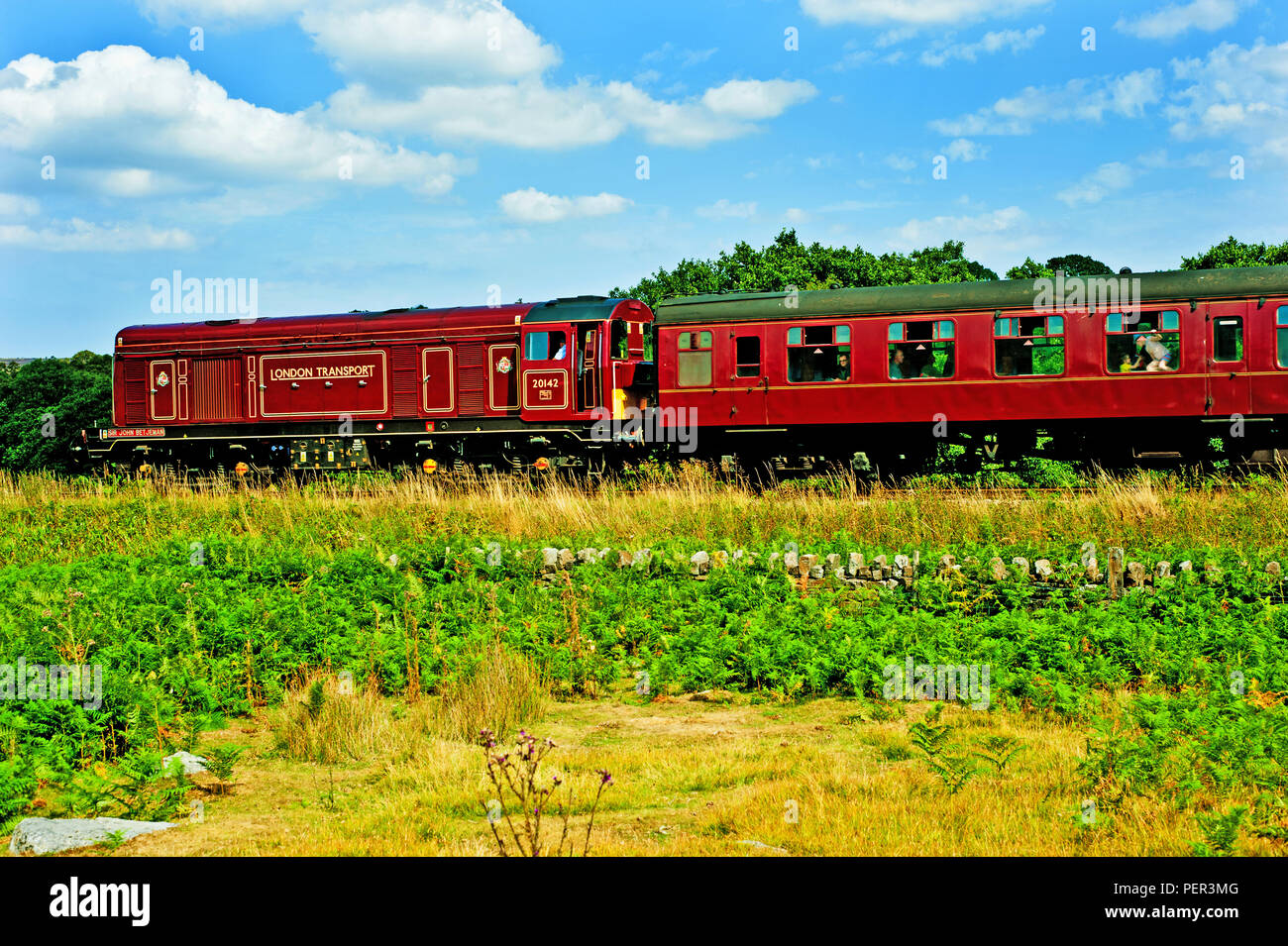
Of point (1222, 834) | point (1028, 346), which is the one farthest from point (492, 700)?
point (1028, 346)

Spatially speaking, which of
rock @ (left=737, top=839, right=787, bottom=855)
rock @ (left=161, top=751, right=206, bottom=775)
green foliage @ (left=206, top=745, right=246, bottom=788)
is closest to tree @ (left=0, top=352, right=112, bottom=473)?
rock @ (left=161, top=751, right=206, bottom=775)

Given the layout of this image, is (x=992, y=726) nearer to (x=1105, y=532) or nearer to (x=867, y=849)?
(x=867, y=849)

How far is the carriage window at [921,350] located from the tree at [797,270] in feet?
86.1

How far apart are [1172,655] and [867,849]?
3.98m

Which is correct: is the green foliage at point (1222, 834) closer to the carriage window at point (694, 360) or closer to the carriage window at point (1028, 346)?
the carriage window at point (1028, 346)

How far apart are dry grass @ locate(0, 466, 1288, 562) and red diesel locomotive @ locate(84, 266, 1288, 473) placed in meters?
1.83

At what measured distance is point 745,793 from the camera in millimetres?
5656

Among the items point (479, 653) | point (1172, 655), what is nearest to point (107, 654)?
point (479, 653)

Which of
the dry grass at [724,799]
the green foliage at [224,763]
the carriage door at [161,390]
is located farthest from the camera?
the carriage door at [161,390]

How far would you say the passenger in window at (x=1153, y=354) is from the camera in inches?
695

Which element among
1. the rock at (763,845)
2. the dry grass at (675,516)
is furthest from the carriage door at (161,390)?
the rock at (763,845)

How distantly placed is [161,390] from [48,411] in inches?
391

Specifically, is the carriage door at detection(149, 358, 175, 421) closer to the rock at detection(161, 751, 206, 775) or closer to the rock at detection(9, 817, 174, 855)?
the rock at detection(161, 751, 206, 775)

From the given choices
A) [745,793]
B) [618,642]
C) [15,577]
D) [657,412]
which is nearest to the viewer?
[745,793]
